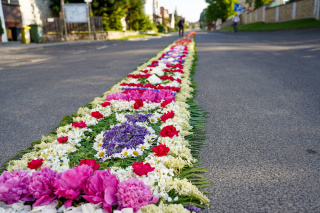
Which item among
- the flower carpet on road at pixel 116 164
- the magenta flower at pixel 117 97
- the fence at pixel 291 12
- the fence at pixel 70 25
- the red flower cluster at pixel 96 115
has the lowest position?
the flower carpet on road at pixel 116 164

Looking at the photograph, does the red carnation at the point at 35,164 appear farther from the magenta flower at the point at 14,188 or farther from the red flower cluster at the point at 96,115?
the red flower cluster at the point at 96,115

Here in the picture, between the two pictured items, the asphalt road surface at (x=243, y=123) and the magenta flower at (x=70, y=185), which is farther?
the asphalt road surface at (x=243, y=123)

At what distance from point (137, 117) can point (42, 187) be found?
1.58 m

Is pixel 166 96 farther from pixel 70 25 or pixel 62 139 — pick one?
pixel 70 25

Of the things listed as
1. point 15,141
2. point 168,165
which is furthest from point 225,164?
point 15,141

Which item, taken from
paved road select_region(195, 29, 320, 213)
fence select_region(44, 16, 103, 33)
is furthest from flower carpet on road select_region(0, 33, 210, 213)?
fence select_region(44, 16, 103, 33)

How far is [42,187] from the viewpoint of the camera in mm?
1810

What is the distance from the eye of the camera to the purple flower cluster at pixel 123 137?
2539 mm

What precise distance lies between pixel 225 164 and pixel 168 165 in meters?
0.48

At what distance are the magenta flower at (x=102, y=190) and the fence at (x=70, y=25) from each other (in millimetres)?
25936

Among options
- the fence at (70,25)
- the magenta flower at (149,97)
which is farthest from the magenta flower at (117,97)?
the fence at (70,25)

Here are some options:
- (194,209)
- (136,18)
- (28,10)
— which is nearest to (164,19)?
(136,18)

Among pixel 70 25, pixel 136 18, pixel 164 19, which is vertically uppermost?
pixel 164 19

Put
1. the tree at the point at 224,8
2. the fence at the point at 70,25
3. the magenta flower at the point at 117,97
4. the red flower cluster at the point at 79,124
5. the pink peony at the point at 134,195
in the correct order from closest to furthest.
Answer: the pink peony at the point at 134,195 < the red flower cluster at the point at 79,124 < the magenta flower at the point at 117,97 < the fence at the point at 70,25 < the tree at the point at 224,8
